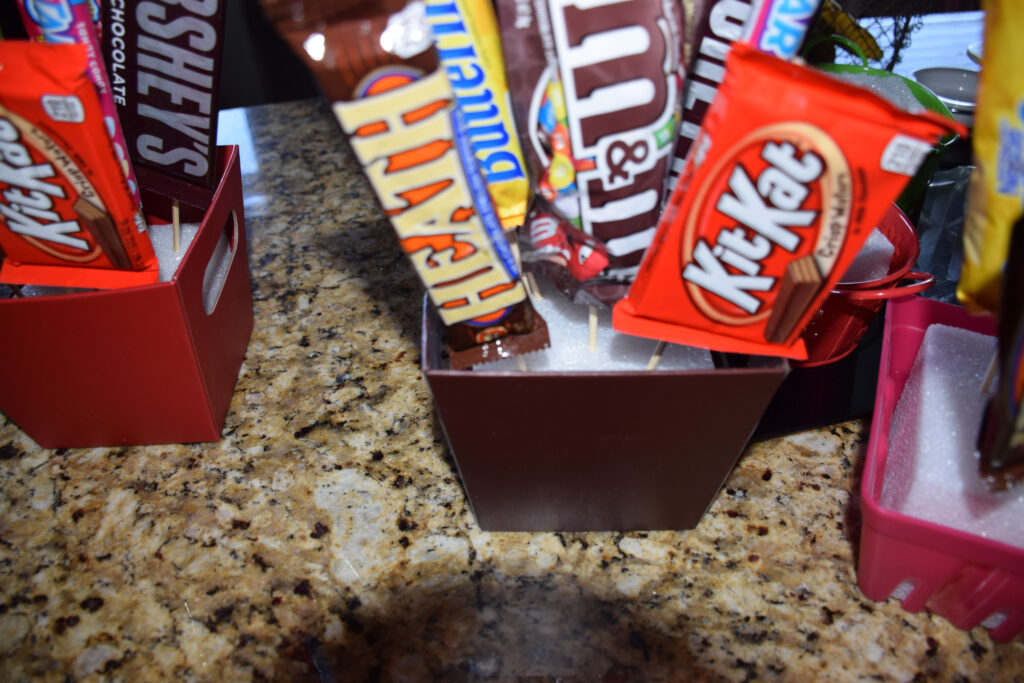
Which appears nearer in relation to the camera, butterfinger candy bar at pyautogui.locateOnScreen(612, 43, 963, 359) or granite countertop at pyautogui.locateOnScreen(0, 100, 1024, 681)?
butterfinger candy bar at pyautogui.locateOnScreen(612, 43, 963, 359)

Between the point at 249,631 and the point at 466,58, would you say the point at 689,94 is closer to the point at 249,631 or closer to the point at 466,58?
the point at 466,58

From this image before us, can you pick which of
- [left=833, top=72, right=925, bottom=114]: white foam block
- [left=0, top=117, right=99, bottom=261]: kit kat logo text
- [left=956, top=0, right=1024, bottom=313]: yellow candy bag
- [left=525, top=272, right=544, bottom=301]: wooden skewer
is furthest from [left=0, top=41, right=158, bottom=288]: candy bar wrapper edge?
[left=833, top=72, right=925, bottom=114]: white foam block

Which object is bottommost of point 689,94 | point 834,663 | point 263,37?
point 834,663

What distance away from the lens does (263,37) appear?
1.62 m

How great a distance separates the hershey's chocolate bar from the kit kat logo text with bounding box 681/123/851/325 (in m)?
0.44

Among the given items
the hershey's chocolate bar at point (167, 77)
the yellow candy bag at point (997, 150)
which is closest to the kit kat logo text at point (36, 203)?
the hershey's chocolate bar at point (167, 77)

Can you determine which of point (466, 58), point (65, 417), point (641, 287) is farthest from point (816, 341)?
point (65, 417)

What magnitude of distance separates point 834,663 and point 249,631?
439 mm

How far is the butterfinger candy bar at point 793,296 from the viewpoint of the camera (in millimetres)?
426

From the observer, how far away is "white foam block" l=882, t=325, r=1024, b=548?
459 mm

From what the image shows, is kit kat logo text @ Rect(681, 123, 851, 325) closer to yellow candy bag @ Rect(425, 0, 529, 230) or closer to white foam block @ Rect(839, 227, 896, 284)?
yellow candy bag @ Rect(425, 0, 529, 230)

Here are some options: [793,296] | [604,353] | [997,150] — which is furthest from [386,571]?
[997,150]

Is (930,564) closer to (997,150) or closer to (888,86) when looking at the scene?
(997,150)

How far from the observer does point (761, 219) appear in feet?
1.36
